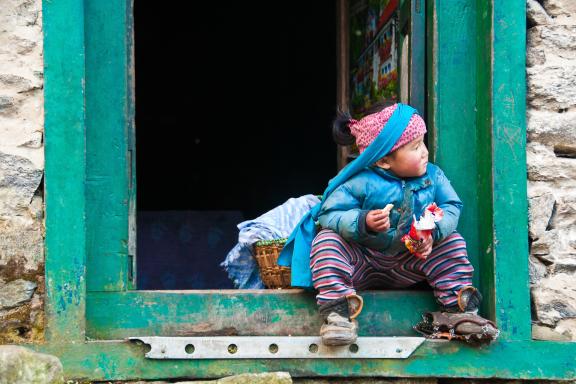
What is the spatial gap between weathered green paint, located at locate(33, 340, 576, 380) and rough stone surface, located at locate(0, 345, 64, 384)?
0.46 m

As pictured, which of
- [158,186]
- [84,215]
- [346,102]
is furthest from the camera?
[158,186]

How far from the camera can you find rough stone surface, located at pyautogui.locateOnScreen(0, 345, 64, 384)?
8.90 feet

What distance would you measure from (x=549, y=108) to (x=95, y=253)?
1.89 m

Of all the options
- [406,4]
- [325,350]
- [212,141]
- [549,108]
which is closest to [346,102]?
[406,4]

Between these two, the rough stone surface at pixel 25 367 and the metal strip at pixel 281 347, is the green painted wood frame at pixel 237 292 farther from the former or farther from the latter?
the rough stone surface at pixel 25 367

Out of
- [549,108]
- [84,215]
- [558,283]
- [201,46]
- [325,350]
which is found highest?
[201,46]

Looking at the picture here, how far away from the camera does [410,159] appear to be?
3428mm

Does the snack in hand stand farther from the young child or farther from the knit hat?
the knit hat

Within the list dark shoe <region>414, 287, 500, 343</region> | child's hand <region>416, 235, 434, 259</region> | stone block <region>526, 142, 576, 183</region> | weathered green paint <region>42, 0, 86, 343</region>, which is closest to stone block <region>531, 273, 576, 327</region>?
dark shoe <region>414, 287, 500, 343</region>

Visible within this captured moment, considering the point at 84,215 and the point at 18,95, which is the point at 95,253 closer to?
the point at 84,215

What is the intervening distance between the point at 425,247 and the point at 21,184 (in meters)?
1.53

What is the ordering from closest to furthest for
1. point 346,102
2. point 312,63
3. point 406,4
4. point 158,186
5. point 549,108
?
point 549,108 < point 406,4 < point 346,102 < point 312,63 < point 158,186

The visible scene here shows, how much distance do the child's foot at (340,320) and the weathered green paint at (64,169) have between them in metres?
0.91

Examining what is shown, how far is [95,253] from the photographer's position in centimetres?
349
